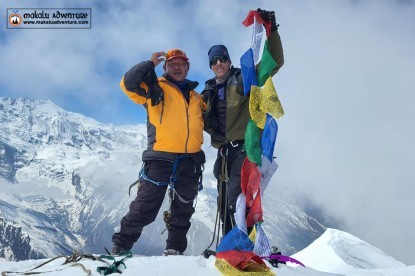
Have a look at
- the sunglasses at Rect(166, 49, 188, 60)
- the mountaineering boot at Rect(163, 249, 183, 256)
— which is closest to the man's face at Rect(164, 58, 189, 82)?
the sunglasses at Rect(166, 49, 188, 60)

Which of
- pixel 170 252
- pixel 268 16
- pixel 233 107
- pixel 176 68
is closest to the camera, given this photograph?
pixel 268 16

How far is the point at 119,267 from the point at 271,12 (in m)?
4.46

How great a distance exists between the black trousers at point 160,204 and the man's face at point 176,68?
1.59 meters

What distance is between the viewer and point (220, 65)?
680 centimetres

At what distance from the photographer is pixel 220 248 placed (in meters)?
4.97

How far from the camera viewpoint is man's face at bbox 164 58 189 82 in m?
7.09

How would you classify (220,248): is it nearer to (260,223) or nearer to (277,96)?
(260,223)

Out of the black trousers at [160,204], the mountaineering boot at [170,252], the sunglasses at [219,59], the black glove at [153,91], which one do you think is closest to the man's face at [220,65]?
the sunglasses at [219,59]

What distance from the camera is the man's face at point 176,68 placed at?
7086 millimetres

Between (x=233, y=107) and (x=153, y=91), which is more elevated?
(x=153, y=91)

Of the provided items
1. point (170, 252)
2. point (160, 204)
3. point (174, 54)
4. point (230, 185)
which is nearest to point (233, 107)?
point (230, 185)

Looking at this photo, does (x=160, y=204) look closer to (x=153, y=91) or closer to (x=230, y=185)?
(x=230, y=185)

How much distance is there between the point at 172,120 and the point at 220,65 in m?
1.34

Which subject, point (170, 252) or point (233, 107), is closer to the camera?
point (233, 107)
